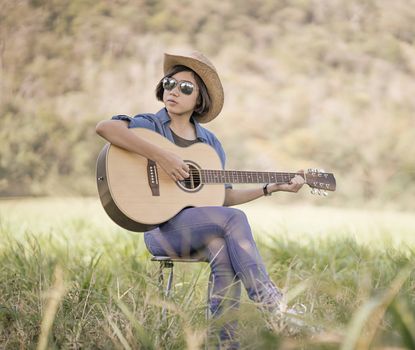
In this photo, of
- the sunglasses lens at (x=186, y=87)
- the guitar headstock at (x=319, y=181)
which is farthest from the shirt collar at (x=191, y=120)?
the guitar headstock at (x=319, y=181)

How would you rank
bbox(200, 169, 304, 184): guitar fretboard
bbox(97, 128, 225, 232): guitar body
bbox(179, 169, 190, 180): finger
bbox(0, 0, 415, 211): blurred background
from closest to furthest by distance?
1. bbox(97, 128, 225, 232): guitar body
2. bbox(179, 169, 190, 180): finger
3. bbox(200, 169, 304, 184): guitar fretboard
4. bbox(0, 0, 415, 211): blurred background

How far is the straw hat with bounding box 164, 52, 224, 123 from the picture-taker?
3100mm

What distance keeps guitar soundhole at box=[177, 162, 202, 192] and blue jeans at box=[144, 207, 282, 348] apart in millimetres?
139

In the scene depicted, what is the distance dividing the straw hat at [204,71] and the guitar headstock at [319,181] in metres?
0.50

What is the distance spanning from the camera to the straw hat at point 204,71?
3100mm

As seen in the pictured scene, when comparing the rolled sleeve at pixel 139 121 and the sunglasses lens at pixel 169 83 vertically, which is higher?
the sunglasses lens at pixel 169 83

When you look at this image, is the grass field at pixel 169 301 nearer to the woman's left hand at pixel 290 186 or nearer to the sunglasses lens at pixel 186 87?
the woman's left hand at pixel 290 186

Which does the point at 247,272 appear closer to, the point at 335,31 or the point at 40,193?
the point at 40,193

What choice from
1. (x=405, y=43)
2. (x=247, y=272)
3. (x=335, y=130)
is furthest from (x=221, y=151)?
(x=405, y=43)

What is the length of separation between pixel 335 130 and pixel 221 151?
12808 mm

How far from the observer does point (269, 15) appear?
18031mm

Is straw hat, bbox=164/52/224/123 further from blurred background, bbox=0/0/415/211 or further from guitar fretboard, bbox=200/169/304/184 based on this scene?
blurred background, bbox=0/0/415/211

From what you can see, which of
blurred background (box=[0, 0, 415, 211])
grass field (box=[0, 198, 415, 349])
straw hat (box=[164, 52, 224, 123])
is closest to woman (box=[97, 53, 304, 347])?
straw hat (box=[164, 52, 224, 123])

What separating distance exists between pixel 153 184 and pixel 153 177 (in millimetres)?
28
